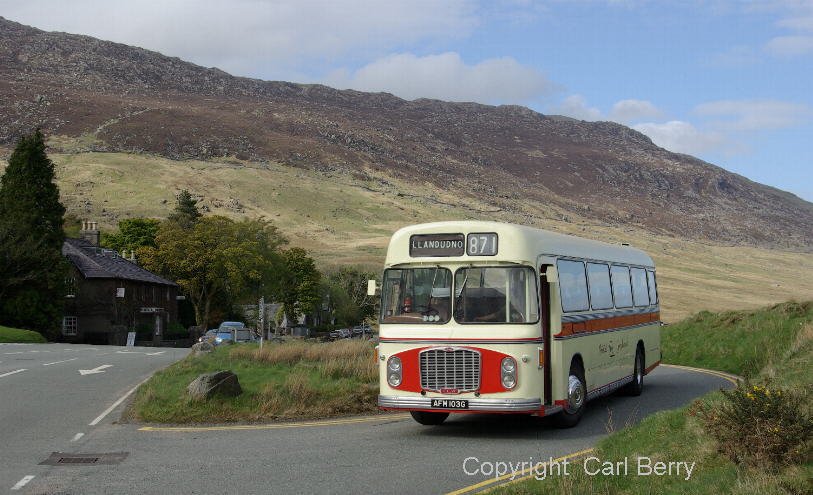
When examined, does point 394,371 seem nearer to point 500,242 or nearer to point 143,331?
point 500,242

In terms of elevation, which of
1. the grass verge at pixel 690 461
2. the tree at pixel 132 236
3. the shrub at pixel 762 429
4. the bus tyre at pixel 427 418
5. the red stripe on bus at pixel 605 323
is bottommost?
the bus tyre at pixel 427 418

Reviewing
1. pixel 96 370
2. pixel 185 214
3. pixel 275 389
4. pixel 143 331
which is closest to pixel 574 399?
pixel 275 389

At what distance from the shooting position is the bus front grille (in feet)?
42.6

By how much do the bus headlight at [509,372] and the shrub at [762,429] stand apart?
400 cm

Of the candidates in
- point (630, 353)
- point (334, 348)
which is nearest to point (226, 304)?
point (334, 348)

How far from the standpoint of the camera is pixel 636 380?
A: 64.2 ft

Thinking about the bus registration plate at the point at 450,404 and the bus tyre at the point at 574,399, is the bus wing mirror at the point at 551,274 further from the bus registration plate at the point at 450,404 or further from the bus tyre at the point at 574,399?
the bus registration plate at the point at 450,404

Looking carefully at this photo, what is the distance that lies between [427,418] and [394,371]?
5.10ft

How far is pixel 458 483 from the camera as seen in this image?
31.9 ft

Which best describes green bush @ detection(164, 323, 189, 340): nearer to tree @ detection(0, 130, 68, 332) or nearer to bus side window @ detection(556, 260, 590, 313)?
tree @ detection(0, 130, 68, 332)

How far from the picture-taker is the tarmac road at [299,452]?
9883 millimetres

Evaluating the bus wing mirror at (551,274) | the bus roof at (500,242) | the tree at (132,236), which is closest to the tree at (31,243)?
the tree at (132,236)

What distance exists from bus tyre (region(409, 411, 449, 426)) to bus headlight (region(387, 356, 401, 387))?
1.17 metres

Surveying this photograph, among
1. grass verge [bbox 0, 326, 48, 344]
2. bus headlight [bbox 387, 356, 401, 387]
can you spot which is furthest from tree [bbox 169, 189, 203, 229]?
bus headlight [bbox 387, 356, 401, 387]
